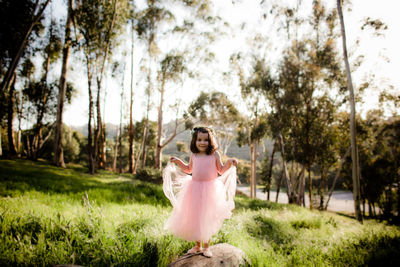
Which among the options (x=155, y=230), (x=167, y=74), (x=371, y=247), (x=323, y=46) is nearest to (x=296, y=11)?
(x=323, y=46)

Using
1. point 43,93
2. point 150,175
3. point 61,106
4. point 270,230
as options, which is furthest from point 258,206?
point 43,93

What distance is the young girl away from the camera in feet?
8.83

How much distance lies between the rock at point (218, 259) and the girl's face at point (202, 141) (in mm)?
1435

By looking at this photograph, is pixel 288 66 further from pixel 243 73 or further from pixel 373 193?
pixel 373 193

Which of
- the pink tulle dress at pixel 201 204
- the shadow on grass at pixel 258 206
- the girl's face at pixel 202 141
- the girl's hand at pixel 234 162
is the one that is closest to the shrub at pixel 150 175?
the shadow on grass at pixel 258 206

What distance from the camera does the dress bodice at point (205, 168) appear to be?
9.43 ft

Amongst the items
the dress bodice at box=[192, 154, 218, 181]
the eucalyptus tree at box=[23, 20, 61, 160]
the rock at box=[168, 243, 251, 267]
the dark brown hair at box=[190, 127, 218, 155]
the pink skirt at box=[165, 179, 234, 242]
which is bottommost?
the rock at box=[168, 243, 251, 267]

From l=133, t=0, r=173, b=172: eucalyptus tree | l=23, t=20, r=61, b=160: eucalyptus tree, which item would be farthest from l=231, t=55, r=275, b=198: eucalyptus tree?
l=23, t=20, r=61, b=160: eucalyptus tree

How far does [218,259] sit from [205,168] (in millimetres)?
1174

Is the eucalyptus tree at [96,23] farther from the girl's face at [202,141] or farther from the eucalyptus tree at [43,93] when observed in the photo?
the girl's face at [202,141]

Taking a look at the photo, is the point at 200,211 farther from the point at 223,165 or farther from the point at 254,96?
the point at 254,96

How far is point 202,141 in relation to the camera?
2953 millimetres

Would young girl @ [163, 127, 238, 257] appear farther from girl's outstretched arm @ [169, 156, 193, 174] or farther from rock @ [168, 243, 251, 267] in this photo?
rock @ [168, 243, 251, 267]

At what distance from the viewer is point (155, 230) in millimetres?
3242
